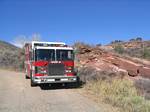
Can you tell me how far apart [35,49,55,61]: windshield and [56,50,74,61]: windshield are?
394mm

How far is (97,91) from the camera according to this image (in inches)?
719

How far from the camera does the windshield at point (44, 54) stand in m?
21.0

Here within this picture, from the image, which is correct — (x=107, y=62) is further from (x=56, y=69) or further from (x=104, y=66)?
(x=56, y=69)

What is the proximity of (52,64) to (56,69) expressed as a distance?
1.33ft

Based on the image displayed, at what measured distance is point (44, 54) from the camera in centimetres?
2111

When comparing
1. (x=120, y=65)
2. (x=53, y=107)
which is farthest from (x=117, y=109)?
(x=120, y=65)

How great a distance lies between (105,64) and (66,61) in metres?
6.72

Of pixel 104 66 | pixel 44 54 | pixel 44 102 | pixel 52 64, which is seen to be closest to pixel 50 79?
pixel 52 64

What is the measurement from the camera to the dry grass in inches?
525

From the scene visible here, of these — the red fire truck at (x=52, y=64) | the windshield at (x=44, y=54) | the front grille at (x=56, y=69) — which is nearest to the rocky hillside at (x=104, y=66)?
the red fire truck at (x=52, y=64)

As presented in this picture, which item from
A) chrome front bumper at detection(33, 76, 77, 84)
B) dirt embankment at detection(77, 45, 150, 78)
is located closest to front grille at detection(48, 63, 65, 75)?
chrome front bumper at detection(33, 76, 77, 84)

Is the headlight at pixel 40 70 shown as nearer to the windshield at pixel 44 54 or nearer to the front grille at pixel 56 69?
the front grille at pixel 56 69

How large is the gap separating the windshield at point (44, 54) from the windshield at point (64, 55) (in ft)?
1.29

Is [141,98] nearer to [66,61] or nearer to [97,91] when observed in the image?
[97,91]
